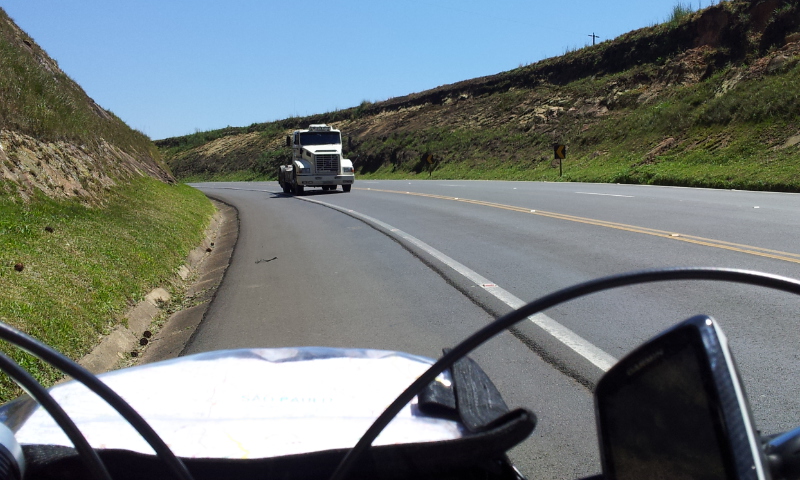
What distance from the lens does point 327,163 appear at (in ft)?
92.7

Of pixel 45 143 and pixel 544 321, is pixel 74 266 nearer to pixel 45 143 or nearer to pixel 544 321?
pixel 544 321

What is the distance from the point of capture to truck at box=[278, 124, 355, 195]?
2812 centimetres

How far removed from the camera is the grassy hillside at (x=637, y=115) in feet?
83.0

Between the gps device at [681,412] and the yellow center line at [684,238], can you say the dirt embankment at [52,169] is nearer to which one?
the yellow center line at [684,238]

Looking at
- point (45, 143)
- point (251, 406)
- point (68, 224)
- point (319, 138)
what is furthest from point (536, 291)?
point (319, 138)

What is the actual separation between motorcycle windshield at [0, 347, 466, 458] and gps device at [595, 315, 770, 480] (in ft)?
A: 1.63

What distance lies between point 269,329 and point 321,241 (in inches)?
246

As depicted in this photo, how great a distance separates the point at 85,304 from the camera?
20.0 feet

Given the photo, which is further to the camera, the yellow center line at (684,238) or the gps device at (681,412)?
the yellow center line at (684,238)

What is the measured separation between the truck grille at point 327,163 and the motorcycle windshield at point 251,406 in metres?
25.9

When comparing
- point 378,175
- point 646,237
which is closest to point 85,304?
point 646,237

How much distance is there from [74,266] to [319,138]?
2268cm

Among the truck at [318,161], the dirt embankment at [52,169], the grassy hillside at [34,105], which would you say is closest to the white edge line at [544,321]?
the dirt embankment at [52,169]

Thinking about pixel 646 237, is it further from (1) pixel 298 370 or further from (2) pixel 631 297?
(1) pixel 298 370
